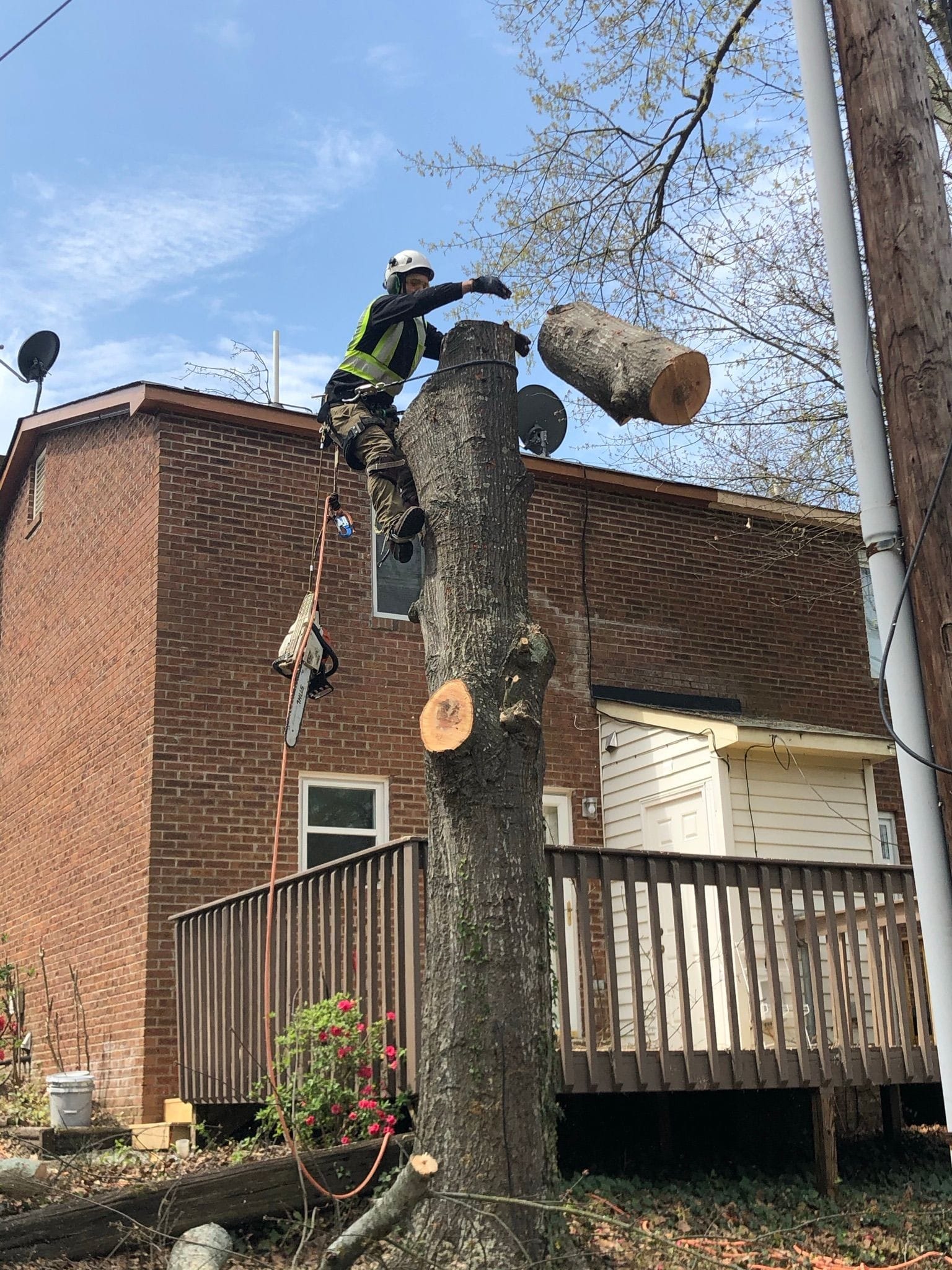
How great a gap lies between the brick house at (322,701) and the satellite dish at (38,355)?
171 cm

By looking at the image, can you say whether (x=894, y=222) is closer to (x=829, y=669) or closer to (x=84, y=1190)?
(x=84, y=1190)

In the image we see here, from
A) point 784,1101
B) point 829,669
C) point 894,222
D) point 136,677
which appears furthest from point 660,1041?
point 829,669

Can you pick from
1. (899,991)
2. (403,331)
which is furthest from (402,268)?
(899,991)

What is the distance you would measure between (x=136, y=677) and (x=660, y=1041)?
578 cm

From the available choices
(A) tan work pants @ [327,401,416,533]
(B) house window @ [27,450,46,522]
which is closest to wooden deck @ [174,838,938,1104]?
(A) tan work pants @ [327,401,416,533]

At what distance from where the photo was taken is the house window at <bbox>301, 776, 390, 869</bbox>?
11.5 metres

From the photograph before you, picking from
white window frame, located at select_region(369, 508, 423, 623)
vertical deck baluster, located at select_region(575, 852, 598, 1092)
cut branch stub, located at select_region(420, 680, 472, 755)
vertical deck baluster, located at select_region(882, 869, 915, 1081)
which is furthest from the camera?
white window frame, located at select_region(369, 508, 423, 623)

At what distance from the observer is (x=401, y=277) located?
6.83 meters

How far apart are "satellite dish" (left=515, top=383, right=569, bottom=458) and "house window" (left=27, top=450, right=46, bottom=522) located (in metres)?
8.58

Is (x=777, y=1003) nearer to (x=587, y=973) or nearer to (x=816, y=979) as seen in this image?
(x=816, y=979)

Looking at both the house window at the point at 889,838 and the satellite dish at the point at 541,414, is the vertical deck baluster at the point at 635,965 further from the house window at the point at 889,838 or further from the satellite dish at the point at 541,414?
the house window at the point at 889,838

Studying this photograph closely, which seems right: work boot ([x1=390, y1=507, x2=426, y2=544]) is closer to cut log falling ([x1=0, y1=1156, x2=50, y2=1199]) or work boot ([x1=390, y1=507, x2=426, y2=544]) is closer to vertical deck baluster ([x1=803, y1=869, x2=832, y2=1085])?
cut log falling ([x1=0, y1=1156, x2=50, y2=1199])

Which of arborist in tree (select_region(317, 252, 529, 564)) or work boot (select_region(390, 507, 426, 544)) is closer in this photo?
work boot (select_region(390, 507, 426, 544))

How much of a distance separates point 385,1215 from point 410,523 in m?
2.73
